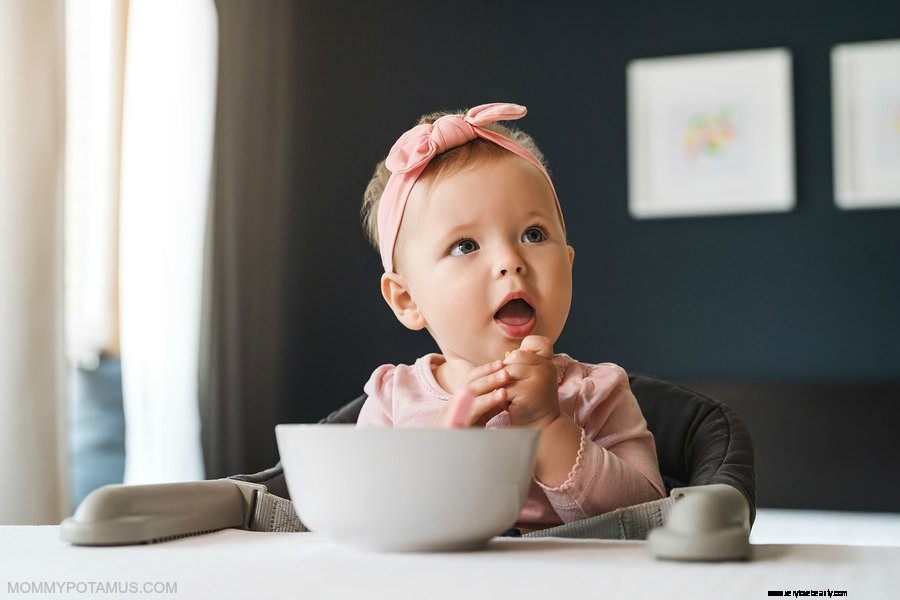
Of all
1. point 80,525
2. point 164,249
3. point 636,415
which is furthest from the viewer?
point 164,249

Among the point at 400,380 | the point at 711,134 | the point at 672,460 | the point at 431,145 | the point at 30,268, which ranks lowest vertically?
the point at 672,460

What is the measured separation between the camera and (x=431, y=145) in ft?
4.16

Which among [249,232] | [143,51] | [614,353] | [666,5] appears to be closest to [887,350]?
[614,353]

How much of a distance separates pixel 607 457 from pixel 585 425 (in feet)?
0.56

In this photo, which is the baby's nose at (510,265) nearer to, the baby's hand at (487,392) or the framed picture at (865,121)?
the baby's hand at (487,392)

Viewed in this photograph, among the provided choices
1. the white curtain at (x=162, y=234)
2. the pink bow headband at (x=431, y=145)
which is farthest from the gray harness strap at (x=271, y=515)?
the white curtain at (x=162, y=234)

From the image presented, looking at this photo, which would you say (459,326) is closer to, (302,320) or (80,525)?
(80,525)

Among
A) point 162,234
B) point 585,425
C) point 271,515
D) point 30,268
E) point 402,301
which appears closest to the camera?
point 271,515

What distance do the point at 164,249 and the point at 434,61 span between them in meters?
1.57

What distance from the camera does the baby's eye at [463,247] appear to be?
1221 mm

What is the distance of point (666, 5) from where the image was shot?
4281 mm

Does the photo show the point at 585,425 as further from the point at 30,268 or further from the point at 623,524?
the point at 30,268

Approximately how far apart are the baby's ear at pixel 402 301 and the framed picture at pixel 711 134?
2959 mm

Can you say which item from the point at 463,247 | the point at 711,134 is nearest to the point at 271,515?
the point at 463,247
